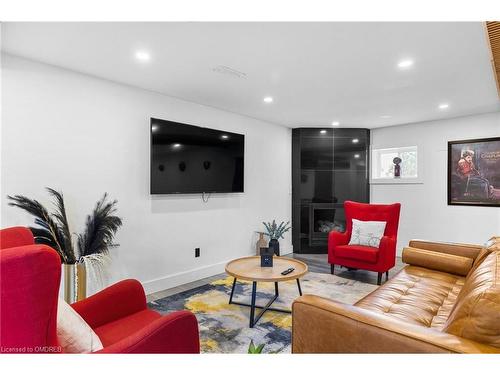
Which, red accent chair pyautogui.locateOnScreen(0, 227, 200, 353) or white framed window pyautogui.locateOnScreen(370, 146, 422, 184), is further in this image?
white framed window pyautogui.locateOnScreen(370, 146, 422, 184)


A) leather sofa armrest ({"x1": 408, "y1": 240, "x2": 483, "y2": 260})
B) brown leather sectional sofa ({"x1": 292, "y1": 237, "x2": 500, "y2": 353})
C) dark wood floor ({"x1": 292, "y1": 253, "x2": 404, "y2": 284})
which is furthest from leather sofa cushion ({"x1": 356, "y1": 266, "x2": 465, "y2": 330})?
dark wood floor ({"x1": 292, "y1": 253, "x2": 404, "y2": 284})

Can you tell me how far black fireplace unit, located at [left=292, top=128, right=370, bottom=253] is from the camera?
17.1 feet

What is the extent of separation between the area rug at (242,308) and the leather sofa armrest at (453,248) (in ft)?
2.54

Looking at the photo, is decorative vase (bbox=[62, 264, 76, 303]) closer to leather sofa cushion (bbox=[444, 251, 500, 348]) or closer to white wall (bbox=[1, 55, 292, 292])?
white wall (bbox=[1, 55, 292, 292])

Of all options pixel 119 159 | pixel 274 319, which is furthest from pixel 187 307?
pixel 119 159

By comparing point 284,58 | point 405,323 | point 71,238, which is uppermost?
point 284,58

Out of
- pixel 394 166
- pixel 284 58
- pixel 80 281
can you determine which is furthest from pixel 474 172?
pixel 80 281

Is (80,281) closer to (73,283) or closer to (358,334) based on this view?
(73,283)

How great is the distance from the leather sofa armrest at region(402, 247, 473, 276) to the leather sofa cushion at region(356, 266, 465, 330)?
0.06 metres

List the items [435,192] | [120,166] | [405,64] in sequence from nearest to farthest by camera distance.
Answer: [405,64] < [120,166] < [435,192]

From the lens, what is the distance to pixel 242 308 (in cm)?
277

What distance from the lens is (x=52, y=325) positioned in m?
0.90

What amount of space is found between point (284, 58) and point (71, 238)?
8.00ft
